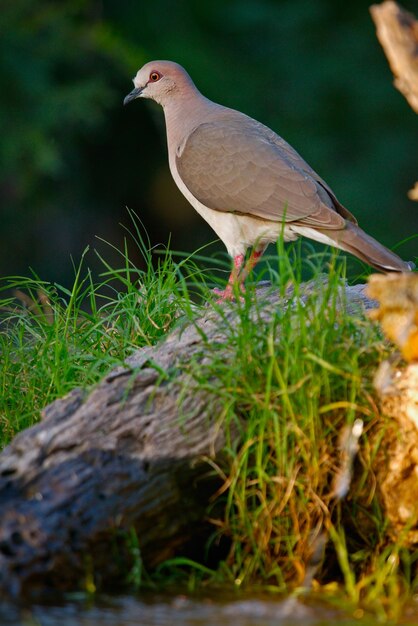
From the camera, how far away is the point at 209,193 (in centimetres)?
585

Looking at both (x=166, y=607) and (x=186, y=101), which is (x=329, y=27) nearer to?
(x=186, y=101)

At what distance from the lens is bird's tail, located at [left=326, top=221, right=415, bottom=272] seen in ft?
16.4

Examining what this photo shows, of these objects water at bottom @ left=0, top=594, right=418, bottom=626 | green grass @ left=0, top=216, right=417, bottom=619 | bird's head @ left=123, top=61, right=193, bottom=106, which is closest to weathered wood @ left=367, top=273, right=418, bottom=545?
green grass @ left=0, top=216, right=417, bottom=619

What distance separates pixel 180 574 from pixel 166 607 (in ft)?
1.12

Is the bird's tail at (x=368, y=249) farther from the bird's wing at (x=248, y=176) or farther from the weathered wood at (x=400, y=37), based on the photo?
the weathered wood at (x=400, y=37)

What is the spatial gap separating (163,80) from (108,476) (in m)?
3.10

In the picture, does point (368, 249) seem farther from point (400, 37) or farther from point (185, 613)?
point (185, 613)

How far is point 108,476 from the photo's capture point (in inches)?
157

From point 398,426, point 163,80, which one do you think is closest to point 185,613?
point 398,426

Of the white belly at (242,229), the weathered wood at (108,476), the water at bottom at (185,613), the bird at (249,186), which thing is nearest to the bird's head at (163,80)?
the bird at (249,186)

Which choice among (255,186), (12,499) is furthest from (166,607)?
(255,186)

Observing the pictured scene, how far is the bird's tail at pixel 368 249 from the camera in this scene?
5.01m

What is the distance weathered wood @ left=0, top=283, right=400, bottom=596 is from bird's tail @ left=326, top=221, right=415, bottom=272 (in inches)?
38.6

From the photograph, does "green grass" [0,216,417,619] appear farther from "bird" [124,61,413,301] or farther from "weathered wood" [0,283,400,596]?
"bird" [124,61,413,301]
